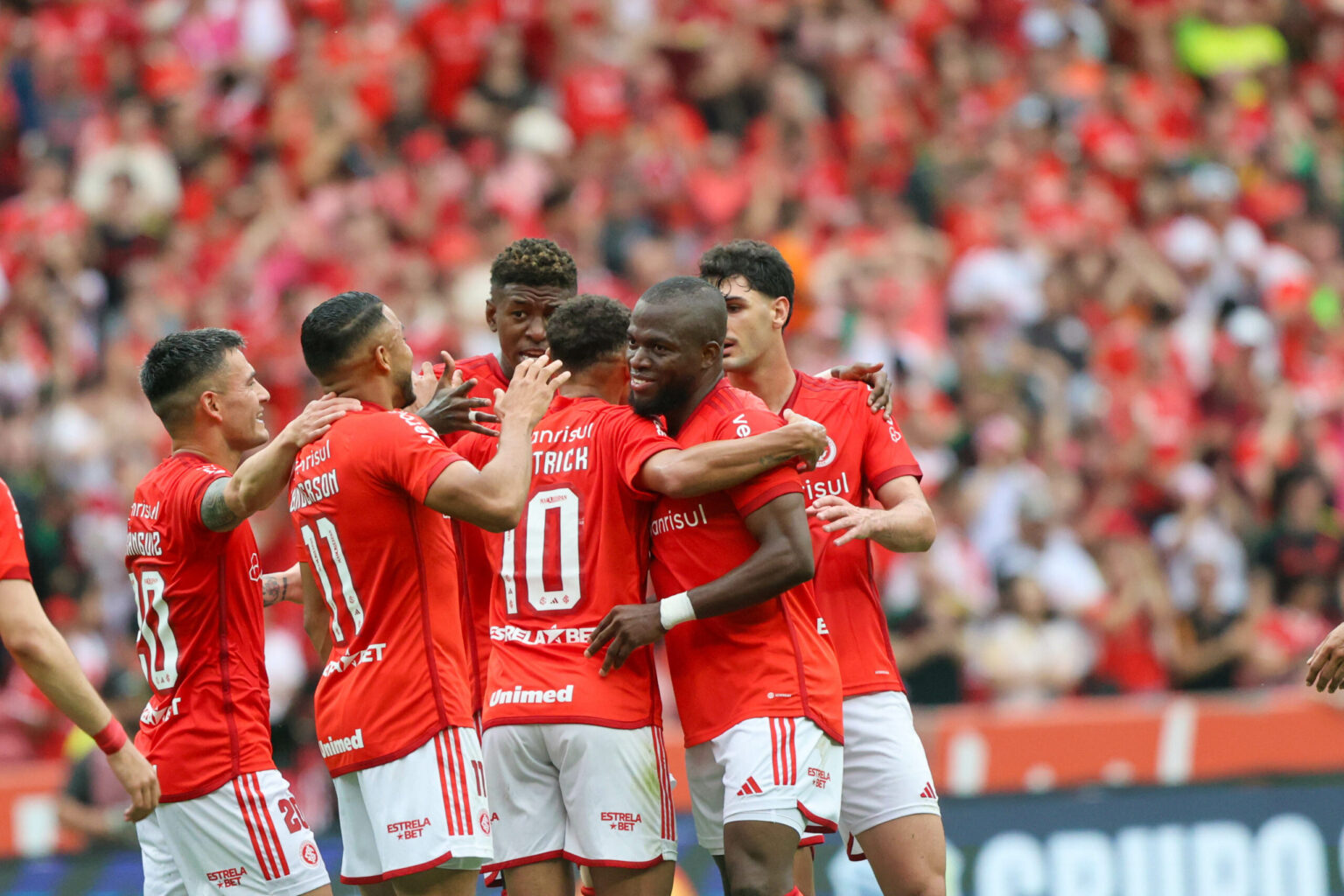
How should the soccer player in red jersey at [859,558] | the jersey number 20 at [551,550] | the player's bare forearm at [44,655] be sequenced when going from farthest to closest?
the soccer player in red jersey at [859,558] → the jersey number 20 at [551,550] → the player's bare forearm at [44,655]

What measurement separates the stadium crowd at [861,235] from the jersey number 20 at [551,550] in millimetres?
5608

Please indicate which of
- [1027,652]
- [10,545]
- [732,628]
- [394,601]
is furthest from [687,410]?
[1027,652]

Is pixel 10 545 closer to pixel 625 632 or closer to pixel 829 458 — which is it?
pixel 625 632

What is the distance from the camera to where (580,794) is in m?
6.16

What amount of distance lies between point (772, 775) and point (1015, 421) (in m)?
9.12

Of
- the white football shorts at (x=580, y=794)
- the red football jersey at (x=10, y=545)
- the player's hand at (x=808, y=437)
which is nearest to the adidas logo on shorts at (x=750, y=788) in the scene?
the white football shorts at (x=580, y=794)

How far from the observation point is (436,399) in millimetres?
6605

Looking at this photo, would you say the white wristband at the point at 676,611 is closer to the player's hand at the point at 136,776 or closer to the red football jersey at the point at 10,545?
the player's hand at the point at 136,776

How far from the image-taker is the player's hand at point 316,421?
6.11 meters

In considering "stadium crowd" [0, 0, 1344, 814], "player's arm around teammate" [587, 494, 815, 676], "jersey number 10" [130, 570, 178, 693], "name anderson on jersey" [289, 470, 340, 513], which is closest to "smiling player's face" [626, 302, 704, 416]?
"player's arm around teammate" [587, 494, 815, 676]

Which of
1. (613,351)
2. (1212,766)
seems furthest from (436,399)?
(1212,766)

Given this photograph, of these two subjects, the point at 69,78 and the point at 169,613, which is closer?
the point at 169,613

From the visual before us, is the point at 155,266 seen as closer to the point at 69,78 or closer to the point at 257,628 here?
the point at 69,78

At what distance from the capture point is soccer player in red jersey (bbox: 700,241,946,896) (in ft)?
22.5
